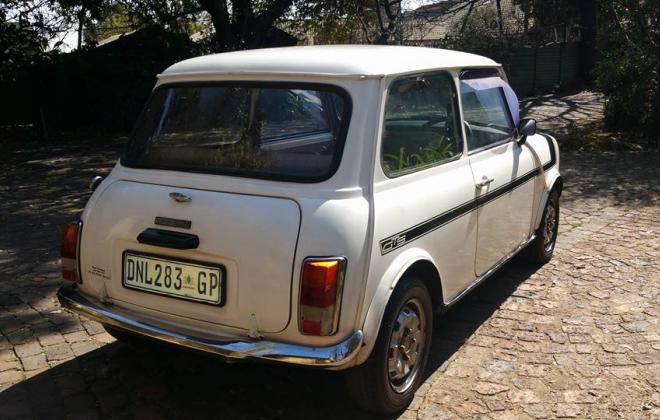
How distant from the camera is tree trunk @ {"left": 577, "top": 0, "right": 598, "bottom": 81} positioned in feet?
78.9

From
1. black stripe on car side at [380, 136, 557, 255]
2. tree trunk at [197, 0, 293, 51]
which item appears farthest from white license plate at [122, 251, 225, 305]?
tree trunk at [197, 0, 293, 51]

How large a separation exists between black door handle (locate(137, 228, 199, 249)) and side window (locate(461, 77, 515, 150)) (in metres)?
1.94

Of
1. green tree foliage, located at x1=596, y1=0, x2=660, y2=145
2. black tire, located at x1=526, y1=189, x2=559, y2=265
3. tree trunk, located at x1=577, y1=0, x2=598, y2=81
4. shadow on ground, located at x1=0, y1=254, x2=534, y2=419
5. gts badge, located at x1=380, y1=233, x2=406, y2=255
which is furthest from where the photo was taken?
tree trunk, located at x1=577, y1=0, x2=598, y2=81

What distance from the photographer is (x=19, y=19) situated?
15.6 m

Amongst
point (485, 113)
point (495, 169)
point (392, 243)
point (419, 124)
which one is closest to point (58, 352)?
point (392, 243)

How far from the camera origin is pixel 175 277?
9.95ft

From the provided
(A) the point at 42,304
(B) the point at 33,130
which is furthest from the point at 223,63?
(B) the point at 33,130

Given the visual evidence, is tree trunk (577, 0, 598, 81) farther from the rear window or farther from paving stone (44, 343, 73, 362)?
paving stone (44, 343, 73, 362)

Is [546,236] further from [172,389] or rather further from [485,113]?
[172,389]

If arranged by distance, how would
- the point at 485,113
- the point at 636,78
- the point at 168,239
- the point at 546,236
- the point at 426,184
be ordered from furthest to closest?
the point at 636,78, the point at 546,236, the point at 485,113, the point at 426,184, the point at 168,239

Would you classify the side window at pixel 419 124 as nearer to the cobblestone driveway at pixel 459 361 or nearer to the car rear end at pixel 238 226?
the car rear end at pixel 238 226

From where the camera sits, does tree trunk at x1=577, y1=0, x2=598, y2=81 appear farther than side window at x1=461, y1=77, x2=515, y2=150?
Yes

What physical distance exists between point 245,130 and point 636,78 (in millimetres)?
11530

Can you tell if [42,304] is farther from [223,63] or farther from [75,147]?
[75,147]
